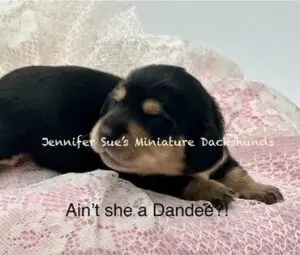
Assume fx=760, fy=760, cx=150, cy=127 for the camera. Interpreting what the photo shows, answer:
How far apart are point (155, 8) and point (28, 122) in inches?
36.6

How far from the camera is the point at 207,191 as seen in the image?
1.04 metres

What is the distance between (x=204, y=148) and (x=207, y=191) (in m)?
0.09

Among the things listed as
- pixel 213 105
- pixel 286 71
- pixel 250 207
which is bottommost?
pixel 286 71

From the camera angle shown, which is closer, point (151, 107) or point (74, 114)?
point (151, 107)

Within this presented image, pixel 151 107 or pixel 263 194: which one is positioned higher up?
pixel 151 107

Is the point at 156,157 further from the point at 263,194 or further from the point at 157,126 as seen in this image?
the point at 263,194

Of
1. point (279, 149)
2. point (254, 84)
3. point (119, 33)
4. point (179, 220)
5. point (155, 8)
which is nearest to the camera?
point (179, 220)

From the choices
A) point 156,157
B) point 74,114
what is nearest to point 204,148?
point 156,157

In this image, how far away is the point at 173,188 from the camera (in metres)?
1.06

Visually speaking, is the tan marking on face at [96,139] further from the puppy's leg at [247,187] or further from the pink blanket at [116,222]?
the puppy's leg at [247,187]

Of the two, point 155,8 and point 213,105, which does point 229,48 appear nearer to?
point 155,8

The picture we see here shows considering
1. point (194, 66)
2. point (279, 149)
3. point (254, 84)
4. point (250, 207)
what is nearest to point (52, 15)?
point (194, 66)

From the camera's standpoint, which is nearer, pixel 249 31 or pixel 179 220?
pixel 179 220

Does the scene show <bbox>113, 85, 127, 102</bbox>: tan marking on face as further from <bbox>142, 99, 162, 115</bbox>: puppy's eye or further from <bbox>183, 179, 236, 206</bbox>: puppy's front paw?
<bbox>183, 179, 236, 206</bbox>: puppy's front paw
